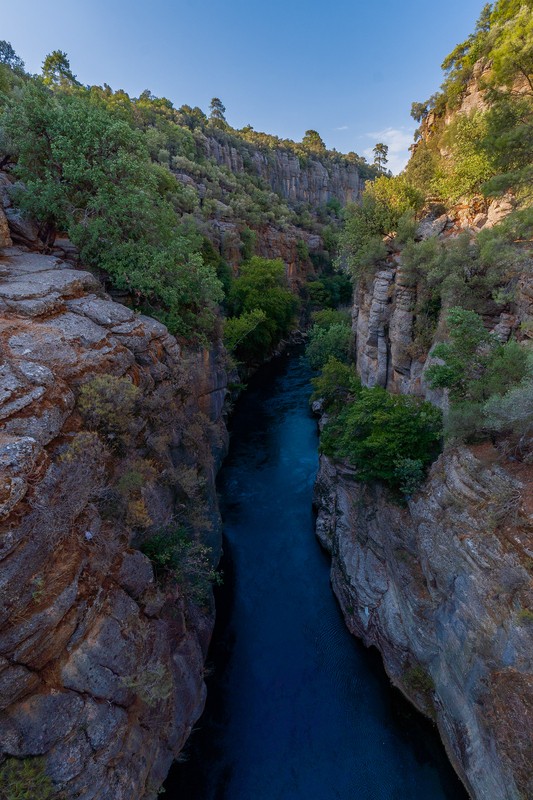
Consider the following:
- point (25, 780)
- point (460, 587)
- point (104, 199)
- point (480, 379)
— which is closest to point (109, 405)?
point (25, 780)

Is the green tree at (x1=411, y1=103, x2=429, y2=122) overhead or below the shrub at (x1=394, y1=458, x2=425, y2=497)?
overhead

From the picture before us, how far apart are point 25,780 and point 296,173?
266 ft

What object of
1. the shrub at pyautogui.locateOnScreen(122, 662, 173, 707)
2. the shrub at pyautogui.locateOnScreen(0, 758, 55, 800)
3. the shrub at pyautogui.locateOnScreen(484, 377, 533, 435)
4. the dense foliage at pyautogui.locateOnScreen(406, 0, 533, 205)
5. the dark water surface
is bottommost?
the dark water surface

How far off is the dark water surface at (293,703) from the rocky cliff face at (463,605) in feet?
2.93

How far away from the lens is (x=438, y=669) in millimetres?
9781

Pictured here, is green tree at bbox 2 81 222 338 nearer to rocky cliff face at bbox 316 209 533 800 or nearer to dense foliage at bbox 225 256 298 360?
rocky cliff face at bbox 316 209 533 800

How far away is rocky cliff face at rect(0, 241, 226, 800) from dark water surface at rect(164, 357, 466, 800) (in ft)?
6.63

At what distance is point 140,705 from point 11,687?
3268 millimetres

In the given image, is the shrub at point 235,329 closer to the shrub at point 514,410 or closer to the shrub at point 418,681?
the shrub at point 514,410

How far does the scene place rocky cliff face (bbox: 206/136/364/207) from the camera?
184ft

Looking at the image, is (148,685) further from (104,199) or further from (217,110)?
(217,110)

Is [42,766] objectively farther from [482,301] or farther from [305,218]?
[305,218]

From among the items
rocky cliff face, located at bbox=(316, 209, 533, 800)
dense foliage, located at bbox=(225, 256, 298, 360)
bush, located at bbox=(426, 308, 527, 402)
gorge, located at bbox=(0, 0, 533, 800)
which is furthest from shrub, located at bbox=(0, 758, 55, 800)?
dense foliage, located at bbox=(225, 256, 298, 360)

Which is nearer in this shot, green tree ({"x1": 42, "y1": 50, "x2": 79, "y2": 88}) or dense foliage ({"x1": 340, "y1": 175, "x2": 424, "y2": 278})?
dense foliage ({"x1": 340, "y1": 175, "x2": 424, "y2": 278})
